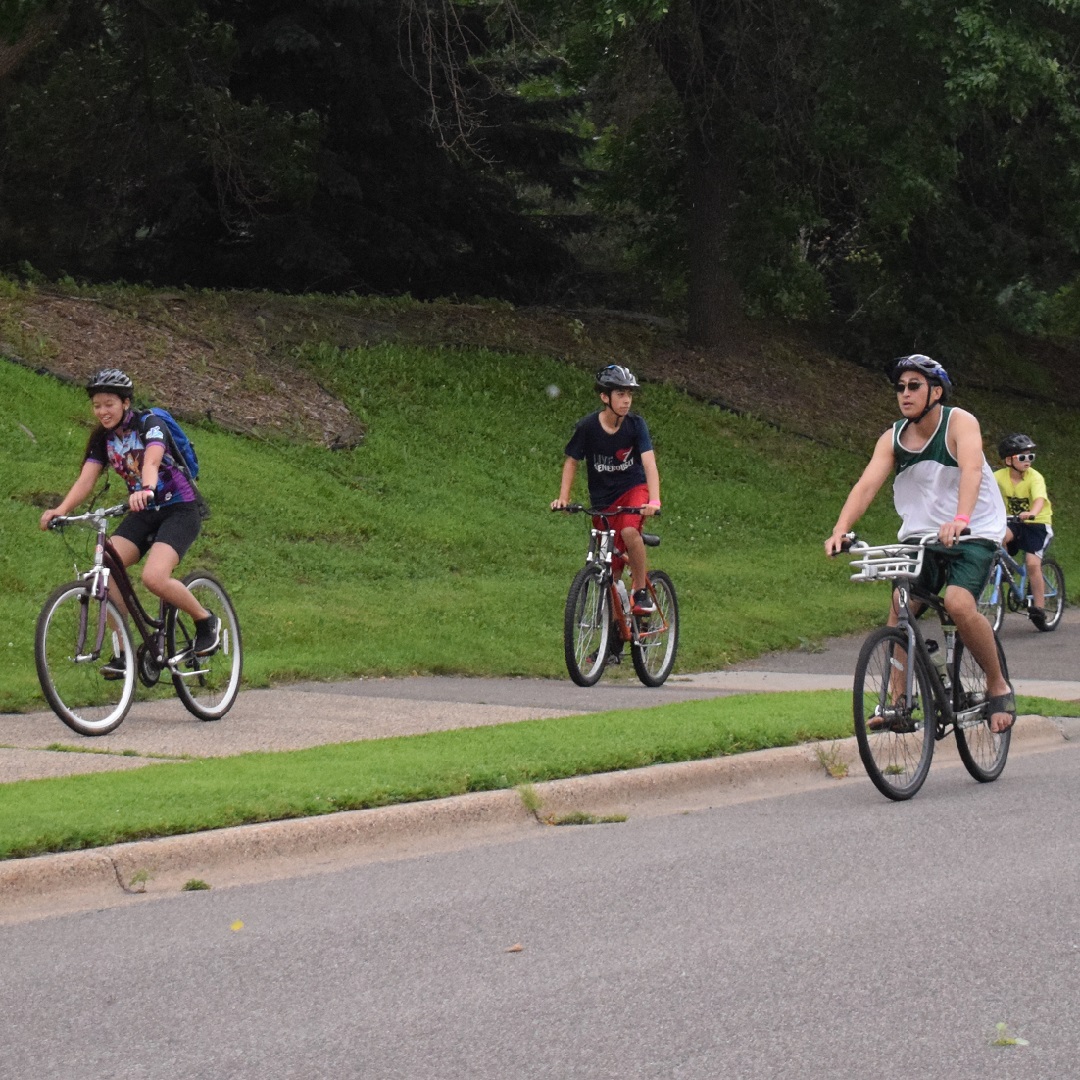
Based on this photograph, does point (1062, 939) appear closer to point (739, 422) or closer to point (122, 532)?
point (122, 532)

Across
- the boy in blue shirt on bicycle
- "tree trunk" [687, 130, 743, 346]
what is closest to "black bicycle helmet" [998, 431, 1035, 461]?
the boy in blue shirt on bicycle

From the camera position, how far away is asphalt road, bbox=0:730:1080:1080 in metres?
4.55

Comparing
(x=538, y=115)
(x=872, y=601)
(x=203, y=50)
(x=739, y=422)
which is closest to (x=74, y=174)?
(x=203, y=50)

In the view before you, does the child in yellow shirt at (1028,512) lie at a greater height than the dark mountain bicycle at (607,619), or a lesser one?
greater

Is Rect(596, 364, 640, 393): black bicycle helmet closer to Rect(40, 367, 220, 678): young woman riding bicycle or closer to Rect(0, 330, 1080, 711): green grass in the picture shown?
Rect(0, 330, 1080, 711): green grass

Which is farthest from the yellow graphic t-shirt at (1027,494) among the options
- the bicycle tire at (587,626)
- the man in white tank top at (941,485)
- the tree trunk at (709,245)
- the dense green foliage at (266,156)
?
the dense green foliage at (266,156)

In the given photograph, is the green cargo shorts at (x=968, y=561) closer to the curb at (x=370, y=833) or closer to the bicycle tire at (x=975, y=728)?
the bicycle tire at (x=975, y=728)

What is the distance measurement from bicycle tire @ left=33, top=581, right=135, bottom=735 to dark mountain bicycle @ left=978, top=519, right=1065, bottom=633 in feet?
26.3

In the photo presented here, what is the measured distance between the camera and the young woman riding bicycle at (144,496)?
32.0 feet

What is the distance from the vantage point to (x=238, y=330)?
2248cm

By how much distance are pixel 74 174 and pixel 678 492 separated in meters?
11.8

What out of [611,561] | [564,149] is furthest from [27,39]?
[611,561]

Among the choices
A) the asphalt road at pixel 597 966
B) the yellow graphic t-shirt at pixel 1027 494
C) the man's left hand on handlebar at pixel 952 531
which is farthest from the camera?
the yellow graphic t-shirt at pixel 1027 494

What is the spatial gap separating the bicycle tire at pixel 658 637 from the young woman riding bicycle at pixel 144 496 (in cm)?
317
